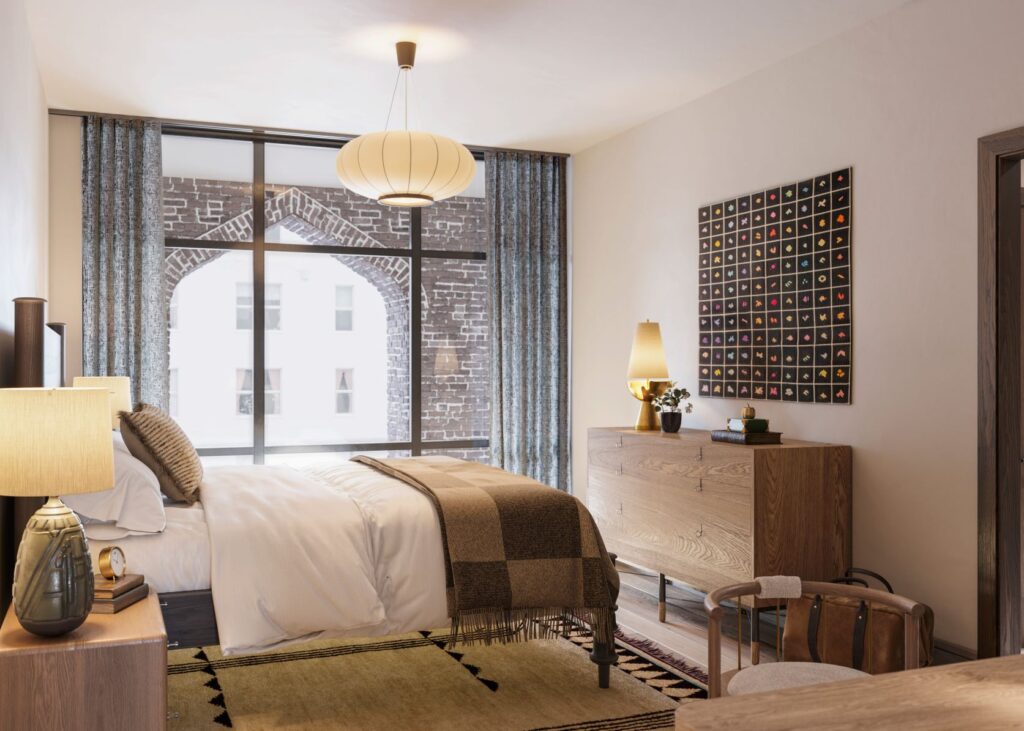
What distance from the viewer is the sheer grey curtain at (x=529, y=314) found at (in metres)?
6.50

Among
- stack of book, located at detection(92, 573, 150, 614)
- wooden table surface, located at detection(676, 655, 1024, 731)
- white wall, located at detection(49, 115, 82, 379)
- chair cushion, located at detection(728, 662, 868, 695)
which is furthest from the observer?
white wall, located at detection(49, 115, 82, 379)

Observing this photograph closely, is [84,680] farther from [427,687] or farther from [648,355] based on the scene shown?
[648,355]

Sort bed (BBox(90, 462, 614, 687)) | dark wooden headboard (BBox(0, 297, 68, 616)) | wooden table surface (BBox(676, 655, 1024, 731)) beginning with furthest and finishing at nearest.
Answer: bed (BBox(90, 462, 614, 687)) → dark wooden headboard (BBox(0, 297, 68, 616)) → wooden table surface (BBox(676, 655, 1024, 731))

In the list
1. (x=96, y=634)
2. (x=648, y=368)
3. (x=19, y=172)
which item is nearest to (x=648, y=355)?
(x=648, y=368)

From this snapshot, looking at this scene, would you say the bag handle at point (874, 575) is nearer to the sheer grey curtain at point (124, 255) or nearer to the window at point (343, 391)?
the window at point (343, 391)

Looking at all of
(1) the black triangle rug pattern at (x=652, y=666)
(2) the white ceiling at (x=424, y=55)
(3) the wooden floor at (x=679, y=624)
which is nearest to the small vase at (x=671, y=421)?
(3) the wooden floor at (x=679, y=624)

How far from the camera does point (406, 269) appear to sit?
6488mm

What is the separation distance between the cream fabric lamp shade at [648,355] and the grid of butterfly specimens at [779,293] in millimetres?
230

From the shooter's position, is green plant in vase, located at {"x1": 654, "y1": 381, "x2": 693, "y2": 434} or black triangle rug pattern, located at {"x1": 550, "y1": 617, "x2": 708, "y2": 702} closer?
black triangle rug pattern, located at {"x1": 550, "y1": 617, "x2": 708, "y2": 702}

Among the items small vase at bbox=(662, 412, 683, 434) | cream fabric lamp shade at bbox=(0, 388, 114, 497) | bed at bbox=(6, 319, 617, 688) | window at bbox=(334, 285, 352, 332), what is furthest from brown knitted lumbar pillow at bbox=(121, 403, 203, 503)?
window at bbox=(334, 285, 352, 332)

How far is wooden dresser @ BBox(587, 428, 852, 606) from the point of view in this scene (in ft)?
12.7

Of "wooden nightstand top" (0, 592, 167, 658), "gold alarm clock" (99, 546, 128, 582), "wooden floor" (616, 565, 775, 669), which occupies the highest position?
"gold alarm clock" (99, 546, 128, 582)

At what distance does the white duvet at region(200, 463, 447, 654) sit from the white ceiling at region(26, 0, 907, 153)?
2063 mm

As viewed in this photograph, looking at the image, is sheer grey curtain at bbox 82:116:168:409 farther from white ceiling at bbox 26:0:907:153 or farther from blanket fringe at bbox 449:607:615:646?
blanket fringe at bbox 449:607:615:646
